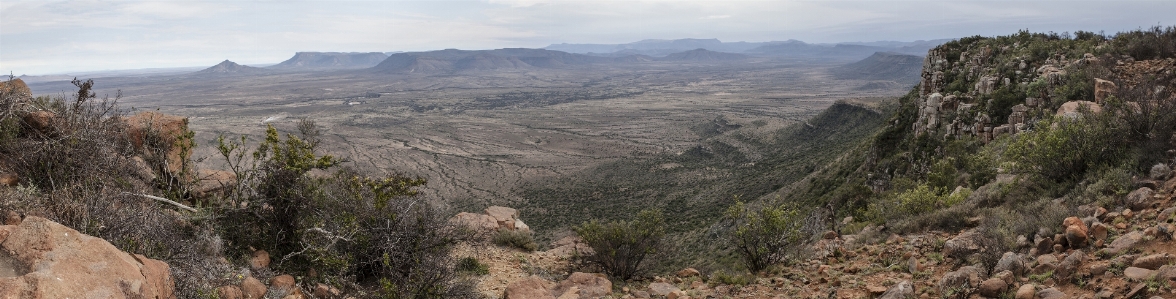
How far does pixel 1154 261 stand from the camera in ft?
18.0

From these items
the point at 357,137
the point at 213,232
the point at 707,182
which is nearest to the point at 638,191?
the point at 707,182

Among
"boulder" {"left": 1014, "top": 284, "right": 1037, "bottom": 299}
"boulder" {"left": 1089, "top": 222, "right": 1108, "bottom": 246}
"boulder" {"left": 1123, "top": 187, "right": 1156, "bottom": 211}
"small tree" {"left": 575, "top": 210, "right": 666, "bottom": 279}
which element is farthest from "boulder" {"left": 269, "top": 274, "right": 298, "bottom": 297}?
"boulder" {"left": 1123, "top": 187, "right": 1156, "bottom": 211}

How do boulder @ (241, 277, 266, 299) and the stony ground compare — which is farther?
boulder @ (241, 277, 266, 299)

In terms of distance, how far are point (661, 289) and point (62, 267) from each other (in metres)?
8.33

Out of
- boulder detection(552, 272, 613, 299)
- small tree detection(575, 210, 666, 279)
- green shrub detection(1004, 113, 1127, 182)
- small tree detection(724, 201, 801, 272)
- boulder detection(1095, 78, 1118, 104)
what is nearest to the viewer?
green shrub detection(1004, 113, 1127, 182)

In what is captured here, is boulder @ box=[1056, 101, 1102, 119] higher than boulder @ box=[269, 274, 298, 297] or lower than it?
higher

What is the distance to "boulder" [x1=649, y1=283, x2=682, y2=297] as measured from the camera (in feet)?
32.3

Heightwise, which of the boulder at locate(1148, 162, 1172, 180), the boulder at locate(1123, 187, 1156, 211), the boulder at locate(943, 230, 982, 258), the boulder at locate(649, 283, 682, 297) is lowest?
the boulder at locate(649, 283, 682, 297)

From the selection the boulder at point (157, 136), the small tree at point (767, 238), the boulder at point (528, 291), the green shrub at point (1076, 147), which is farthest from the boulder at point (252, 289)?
the green shrub at point (1076, 147)

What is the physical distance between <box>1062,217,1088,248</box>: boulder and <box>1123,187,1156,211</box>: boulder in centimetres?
122

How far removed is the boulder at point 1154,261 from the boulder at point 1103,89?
10.2 m

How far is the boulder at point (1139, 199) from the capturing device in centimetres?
735

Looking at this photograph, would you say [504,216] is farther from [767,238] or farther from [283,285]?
[283,285]

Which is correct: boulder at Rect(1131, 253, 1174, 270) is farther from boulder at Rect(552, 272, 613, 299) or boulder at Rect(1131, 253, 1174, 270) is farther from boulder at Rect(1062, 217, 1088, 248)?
boulder at Rect(552, 272, 613, 299)
